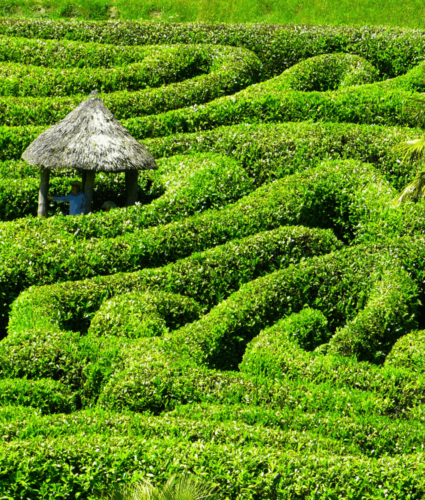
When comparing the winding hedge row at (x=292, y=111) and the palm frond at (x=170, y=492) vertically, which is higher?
the winding hedge row at (x=292, y=111)

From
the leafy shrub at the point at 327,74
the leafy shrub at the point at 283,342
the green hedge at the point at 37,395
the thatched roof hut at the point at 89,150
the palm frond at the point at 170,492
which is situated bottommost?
the green hedge at the point at 37,395

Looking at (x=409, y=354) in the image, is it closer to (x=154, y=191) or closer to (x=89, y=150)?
(x=154, y=191)

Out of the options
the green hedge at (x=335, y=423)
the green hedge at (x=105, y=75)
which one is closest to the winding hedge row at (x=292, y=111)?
the green hedge at (x=105, y=75)

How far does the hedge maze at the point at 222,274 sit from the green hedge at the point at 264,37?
64 millimetres

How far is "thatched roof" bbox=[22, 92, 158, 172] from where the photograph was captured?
12.8 metres

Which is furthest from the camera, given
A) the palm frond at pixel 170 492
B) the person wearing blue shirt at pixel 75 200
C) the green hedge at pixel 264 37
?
the green hedge at pixel 264 37

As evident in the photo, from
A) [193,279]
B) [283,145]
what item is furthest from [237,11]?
[193,279]

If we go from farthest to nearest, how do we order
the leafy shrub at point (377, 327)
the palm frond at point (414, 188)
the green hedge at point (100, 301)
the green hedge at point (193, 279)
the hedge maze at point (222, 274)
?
the palm frond at point (414, 188) < the green hedge at point (193, 279) < the leafy shrub at point (377, 327) < the green hedge at point (100, 301) < the hedge maze at point (222, 274)

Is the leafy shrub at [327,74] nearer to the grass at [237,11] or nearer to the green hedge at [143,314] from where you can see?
the grass at [237,11]

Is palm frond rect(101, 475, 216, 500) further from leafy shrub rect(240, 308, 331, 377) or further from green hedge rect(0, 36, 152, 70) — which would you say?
green hedge rect(0, 36, 152, 70)

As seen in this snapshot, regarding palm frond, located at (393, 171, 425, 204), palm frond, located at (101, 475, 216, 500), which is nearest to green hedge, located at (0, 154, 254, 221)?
palm frond, located at (393, 171, 425, 204)

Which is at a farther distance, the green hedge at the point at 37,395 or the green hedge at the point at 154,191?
the green hedge at the point at 154,191

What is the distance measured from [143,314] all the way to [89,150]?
12.6ft

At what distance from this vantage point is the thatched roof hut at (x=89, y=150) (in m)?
12.8
